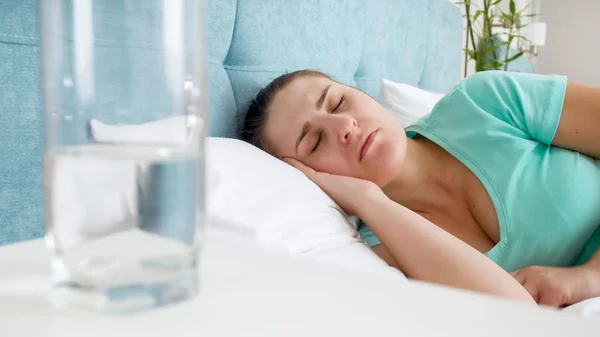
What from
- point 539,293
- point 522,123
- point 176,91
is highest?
point 176,91

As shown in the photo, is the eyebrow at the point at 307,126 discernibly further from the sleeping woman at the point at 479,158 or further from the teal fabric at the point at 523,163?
the teal fabric at the point at 523,163

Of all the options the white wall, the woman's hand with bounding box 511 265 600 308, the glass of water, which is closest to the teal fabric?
the woman's hand with bounding box 511 265 600 308

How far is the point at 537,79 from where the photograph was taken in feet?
3.98

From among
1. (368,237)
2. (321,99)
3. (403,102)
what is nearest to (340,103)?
(321,99)

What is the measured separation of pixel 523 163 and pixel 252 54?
2.01 feet

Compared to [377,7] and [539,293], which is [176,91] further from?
[377,7]

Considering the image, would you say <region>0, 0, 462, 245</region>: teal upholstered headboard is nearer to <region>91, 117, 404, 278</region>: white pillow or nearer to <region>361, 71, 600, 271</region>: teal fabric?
<region>91, 117, 404, 278</region>: white pillow

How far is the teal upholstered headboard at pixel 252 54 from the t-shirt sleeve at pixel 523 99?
42 centimetres

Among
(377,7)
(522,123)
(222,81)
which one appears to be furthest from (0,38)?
(377,7)

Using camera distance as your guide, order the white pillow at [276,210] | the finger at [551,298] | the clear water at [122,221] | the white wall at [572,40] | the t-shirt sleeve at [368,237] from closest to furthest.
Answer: the clear water at [122,221], the white pillow at [276,210], the finger at [551,298], the t-shirt sleeve at [368,237], the white wall at [572,40]

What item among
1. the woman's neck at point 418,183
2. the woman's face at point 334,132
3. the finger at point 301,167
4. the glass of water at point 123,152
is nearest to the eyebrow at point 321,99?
the woman's face at point 334,132

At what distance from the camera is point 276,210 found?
729 millimetres

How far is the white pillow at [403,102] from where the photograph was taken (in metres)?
1.59

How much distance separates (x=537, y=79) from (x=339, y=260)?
77 cm
